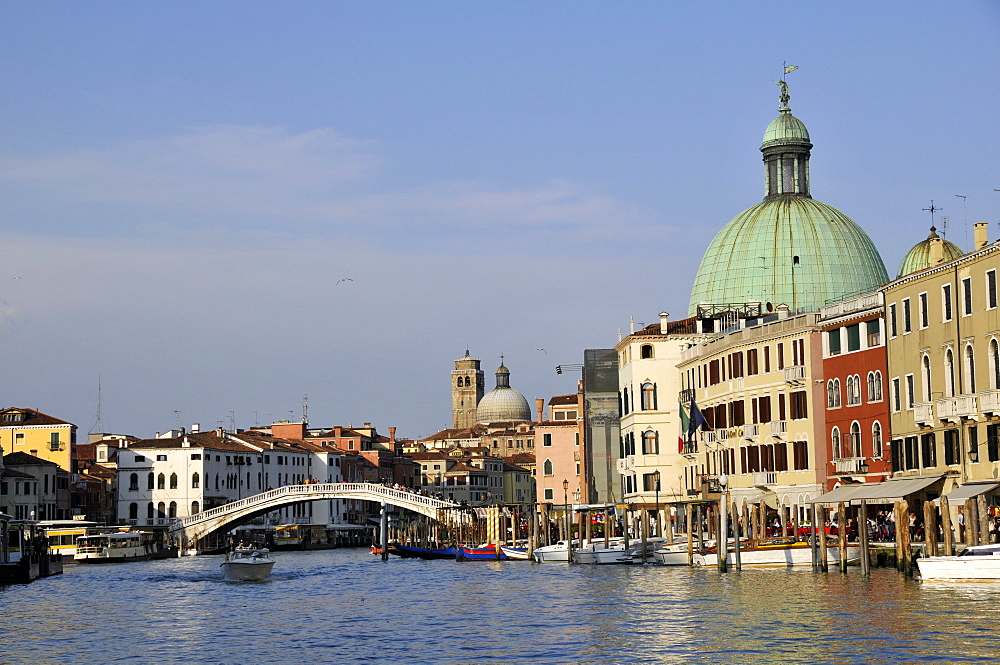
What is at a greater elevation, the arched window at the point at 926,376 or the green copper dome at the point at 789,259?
the green copper dome at the point at 789,259

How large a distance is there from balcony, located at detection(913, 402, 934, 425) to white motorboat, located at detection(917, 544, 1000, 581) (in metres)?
8.05

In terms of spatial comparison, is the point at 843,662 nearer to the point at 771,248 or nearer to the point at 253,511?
the point at 771,248

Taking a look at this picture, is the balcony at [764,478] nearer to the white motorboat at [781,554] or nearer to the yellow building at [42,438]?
the white motorboat at [781,554]

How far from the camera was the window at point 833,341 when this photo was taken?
161ft

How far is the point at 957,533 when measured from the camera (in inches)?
1636

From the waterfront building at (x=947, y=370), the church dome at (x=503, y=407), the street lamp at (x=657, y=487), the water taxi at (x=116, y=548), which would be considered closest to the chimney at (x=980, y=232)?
the waterfront building at (x=947, y=370)

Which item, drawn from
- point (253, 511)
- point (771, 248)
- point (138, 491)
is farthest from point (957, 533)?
point (138, 491)

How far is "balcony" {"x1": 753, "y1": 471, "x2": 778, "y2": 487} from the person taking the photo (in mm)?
52438

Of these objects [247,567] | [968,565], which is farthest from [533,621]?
[247,567]

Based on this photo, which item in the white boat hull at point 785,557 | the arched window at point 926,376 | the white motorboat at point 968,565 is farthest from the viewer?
the arched window at point 926,376

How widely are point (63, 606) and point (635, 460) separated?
2874cm

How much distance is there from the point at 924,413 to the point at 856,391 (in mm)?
5541

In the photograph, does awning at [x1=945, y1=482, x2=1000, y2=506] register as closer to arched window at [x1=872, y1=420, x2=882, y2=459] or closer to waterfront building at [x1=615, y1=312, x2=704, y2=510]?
arched window at [x1=872, y1=420, x2=882, y2=459]

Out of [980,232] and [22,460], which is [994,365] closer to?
[980,232]
